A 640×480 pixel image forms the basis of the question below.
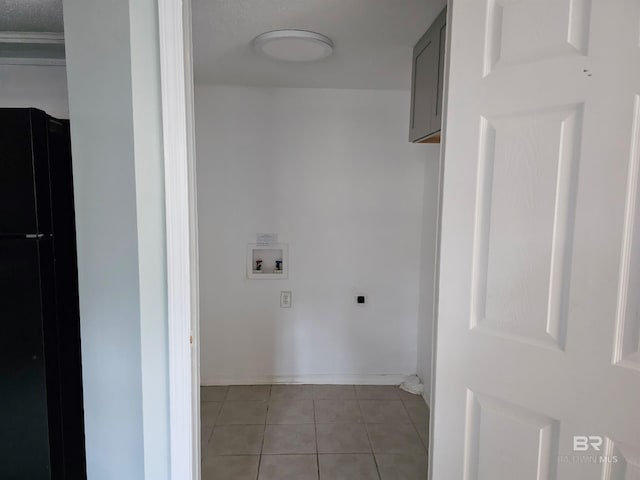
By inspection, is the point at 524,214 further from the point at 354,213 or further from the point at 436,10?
the point at 354,213

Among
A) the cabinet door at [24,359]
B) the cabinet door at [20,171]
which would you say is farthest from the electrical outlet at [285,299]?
the cabinet door at [20,171]

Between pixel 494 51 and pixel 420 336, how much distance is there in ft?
7.61

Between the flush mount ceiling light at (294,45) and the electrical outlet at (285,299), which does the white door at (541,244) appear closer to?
the flush mount ceiling light at (294,45)

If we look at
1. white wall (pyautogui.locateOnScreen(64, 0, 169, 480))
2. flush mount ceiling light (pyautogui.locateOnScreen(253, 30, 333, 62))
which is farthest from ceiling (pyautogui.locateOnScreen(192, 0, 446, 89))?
white wall (pyautogui.locateOnScreen(64, 0, 169, 480))

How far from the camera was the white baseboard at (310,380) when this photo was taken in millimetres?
2945

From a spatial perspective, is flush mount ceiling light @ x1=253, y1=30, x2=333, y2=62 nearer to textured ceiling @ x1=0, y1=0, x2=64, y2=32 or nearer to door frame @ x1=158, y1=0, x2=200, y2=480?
door frame @ x1=158, y1=0, x2=200, y2=480

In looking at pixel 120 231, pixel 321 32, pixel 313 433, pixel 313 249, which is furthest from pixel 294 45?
pixel 313 433

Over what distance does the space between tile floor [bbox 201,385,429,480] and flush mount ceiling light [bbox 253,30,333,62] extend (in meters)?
2.29

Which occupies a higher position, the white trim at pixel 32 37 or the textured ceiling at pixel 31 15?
the textured ceiling at pixel 31 15

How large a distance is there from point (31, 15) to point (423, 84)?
71.7 inches

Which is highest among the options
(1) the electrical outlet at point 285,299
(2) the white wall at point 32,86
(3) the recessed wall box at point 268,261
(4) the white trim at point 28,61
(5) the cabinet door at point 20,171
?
(4) the white trim at point 28,61

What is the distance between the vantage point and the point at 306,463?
2066 mm

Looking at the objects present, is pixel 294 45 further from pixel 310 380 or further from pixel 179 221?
pixel 310 380

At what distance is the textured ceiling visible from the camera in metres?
1.46
